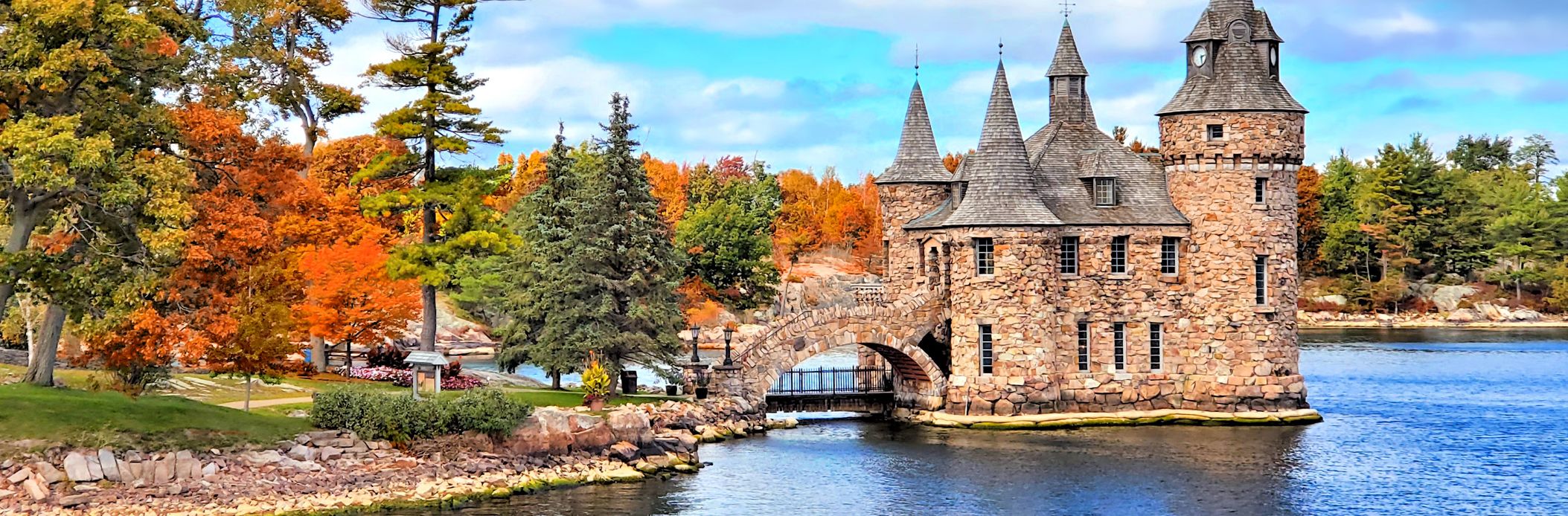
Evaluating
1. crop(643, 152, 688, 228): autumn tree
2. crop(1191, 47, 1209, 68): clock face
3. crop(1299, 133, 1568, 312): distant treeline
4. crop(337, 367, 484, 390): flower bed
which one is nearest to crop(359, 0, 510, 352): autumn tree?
crop(337, 367, 484, 390): flower bed

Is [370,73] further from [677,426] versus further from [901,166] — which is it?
[901,166]

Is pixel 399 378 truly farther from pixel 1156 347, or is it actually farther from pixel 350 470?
pixel 1156 347

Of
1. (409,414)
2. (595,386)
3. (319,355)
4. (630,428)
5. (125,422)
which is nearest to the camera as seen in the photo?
(125,422)

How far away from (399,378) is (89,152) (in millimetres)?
18837

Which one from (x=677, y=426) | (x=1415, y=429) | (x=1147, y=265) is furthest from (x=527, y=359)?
(x=1415, y=429)

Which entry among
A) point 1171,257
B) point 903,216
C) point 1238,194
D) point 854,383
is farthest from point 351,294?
point 1238,194

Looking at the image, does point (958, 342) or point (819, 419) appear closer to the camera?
point (958, 342)

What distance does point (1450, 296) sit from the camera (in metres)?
115

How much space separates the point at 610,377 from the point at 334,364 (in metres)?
13.3

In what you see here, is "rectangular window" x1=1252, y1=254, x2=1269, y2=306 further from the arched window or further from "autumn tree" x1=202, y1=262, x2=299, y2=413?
"autumn tree" x1=202, y1=262, x2=299, y2=413

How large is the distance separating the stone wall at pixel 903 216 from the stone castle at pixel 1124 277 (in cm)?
243

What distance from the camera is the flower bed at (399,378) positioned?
157 ft

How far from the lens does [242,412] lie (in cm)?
3706

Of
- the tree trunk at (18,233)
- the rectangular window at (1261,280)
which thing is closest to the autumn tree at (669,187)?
the rectangular window at (1261,280)
